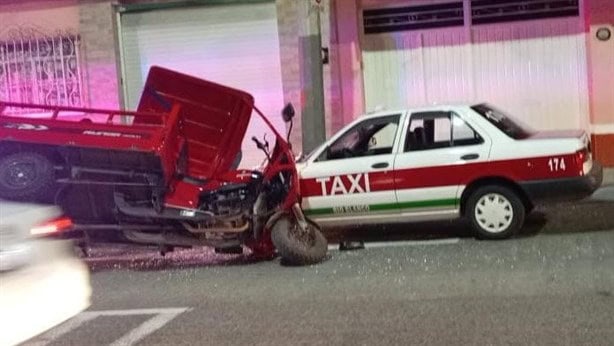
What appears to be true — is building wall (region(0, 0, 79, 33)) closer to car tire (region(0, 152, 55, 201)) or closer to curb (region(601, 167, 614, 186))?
car tire (region(0, 152, 55, 201))

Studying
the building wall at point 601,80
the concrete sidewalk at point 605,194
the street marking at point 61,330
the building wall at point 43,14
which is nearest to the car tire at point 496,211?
the concrete sidewalk at point 605,194

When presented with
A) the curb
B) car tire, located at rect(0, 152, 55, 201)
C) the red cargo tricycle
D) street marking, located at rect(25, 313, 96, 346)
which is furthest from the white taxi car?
the curb

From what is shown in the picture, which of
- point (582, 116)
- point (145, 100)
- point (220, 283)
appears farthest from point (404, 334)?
point (582, 116)

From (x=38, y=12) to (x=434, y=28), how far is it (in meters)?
6.47

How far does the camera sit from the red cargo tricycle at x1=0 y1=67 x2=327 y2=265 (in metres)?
9.41

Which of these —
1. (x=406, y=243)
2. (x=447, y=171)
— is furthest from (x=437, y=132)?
(x=406, y=243)

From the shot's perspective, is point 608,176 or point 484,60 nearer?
point 608,176

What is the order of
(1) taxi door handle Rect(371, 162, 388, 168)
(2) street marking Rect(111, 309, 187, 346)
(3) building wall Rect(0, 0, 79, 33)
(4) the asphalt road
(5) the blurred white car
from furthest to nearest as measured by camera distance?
(3) building wall Rect(0, 0, 79, 33) → (1) taxi door handle Rect(371, 162, 388, 168) → (2) street marking Rect(111, 309, 187, 346) → (4) the asphalt road → (5) the blurred white car

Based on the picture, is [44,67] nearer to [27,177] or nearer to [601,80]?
[27,177]

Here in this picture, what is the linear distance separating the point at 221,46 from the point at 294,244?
642cm

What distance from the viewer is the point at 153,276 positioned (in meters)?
9.65

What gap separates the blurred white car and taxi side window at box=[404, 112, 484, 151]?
459 centimetres

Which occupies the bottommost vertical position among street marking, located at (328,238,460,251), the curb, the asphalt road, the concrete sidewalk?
street marking, located at (328,238,460,251)

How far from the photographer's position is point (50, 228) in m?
6.71
